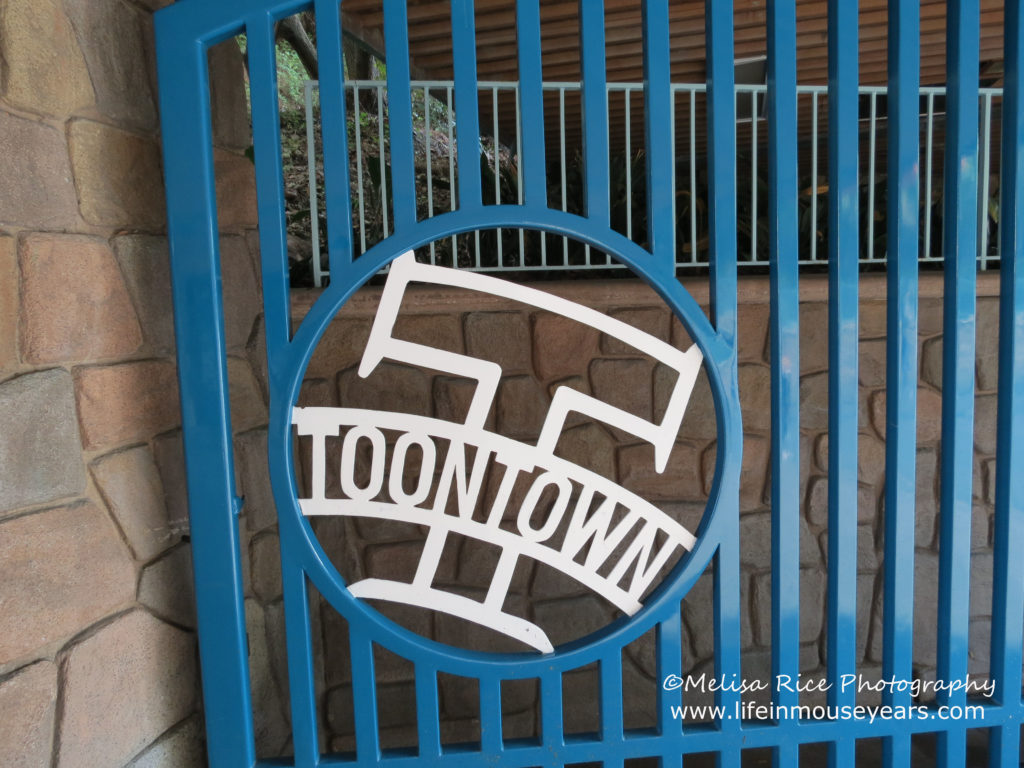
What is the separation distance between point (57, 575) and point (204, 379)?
15.1 inches

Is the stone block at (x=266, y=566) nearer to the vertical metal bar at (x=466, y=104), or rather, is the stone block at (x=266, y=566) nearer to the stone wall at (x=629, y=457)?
the stone wall at (x=629, y=457)

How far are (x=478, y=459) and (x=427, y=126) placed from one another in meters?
1.63

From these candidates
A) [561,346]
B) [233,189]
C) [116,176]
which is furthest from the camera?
[561,346]

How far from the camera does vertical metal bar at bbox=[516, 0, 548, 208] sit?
1261 mm

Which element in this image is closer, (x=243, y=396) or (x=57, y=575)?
(x=57, y=575)

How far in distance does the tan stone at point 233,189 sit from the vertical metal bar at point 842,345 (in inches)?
51.5

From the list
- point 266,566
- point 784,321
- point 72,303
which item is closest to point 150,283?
point 72,303

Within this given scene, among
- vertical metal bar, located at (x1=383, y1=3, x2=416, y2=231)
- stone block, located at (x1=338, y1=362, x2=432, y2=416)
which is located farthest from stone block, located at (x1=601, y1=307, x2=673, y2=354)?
vertical metal bar, located at (x1=383, y1=3, x2=416, y2=231)

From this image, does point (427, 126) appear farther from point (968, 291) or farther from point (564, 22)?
point (968, 291)

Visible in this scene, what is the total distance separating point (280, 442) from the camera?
4.19 feet

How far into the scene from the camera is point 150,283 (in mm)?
1319

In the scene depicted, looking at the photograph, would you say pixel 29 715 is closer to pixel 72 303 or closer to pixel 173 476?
pixel 173 476

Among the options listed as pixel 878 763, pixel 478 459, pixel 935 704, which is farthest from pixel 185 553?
pixel 878 763

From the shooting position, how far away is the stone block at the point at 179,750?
4.15 ft
